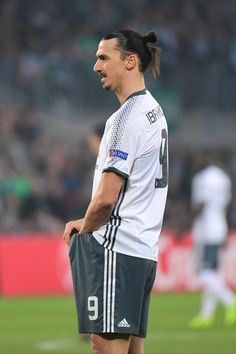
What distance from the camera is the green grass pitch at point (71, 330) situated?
1165 cm

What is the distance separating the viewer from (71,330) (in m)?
13.8

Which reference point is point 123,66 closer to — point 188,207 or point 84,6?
point 188,207

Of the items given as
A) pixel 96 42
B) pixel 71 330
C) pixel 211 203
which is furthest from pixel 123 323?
pixel 96 42

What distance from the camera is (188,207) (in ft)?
76.9

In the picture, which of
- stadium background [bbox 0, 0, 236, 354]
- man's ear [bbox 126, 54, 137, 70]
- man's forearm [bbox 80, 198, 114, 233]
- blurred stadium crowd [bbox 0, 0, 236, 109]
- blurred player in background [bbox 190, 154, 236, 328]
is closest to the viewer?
man's forearm [bbox 80, 198, 114, 233]

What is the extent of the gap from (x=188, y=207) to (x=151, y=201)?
1748cm

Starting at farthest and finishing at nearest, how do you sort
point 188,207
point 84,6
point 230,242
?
point 84,6 < point 188,207 < point 230,242

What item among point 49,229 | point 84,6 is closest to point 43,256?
point 49,229

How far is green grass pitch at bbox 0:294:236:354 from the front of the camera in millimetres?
11648

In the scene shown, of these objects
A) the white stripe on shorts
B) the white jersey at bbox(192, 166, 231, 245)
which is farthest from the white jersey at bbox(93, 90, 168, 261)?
the white jersey at bbox(192, 166, 231, 245)

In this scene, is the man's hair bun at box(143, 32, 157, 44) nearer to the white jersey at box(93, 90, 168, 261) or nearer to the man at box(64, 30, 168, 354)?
the man at box(64, 30, 168, 354)

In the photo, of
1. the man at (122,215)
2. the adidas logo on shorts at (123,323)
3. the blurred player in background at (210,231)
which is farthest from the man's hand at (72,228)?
the blurred player in background at (210,231)

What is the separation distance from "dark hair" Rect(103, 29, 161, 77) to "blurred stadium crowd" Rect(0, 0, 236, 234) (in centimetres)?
1581

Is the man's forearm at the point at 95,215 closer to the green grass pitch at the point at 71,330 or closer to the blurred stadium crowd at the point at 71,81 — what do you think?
the green grass pitch at the point at 71,330
